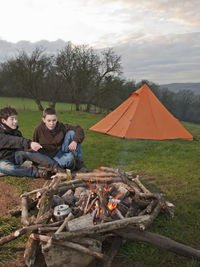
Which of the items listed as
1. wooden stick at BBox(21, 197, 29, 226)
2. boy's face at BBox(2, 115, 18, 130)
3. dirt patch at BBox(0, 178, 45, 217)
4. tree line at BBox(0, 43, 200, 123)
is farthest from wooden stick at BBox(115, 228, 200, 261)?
tree line at BBox(0, 43, 200, 123)

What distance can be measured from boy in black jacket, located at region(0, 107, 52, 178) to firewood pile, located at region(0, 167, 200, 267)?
1.34 metres

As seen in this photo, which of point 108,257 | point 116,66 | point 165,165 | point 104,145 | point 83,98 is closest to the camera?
point 108,257

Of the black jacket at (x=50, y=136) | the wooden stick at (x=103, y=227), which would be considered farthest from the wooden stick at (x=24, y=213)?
the black jacket at (x=50, y=136)

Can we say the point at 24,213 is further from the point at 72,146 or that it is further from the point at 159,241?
the point at 72,146

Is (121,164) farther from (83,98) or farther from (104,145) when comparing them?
(83,98)

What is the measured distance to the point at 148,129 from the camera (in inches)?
365

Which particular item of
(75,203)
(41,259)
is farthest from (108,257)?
(75,203)

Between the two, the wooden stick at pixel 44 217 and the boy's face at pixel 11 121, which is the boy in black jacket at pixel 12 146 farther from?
the wooden stick at pixel 44 217

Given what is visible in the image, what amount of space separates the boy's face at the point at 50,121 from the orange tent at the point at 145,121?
467 cm

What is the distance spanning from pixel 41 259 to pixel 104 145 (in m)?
5.96

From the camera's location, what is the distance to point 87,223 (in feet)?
8.45

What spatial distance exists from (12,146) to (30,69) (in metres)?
21.2

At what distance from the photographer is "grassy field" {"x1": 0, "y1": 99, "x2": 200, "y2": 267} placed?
8.94 ft

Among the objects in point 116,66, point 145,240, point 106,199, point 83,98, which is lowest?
point 145,240
